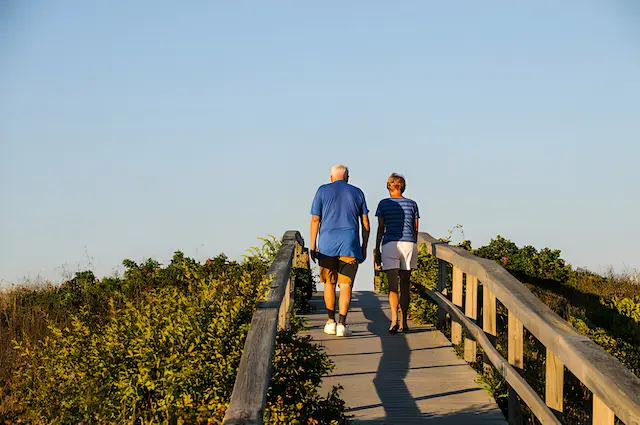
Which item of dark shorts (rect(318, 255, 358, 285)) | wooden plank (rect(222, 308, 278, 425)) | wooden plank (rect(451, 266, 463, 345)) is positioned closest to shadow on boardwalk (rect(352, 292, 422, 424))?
wooden plank (rect(451, 266, 463, 345))

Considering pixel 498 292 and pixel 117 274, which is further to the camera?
pixel 117 274

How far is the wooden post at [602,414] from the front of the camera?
480cm

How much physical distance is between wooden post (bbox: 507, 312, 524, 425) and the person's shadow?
2.39ft

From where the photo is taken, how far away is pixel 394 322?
10914mm

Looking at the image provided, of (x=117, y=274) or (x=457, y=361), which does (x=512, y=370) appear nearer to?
(x=457, y=361)

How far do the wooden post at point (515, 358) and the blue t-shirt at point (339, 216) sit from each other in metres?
3.43

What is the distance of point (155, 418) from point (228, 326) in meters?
0.77

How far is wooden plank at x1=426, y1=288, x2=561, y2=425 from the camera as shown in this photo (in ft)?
19.7

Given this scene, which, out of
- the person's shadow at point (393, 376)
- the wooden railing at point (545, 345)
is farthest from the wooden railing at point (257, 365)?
the wooden railing at point (545, 345)

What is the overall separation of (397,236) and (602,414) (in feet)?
19.3

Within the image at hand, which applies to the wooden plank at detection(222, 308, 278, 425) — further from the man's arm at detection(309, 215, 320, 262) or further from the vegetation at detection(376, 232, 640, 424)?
the man's arm at detection(309, 215, 320, 262)

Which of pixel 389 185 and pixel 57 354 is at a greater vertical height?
pixel 389 185

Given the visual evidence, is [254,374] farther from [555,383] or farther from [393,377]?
[393,377]

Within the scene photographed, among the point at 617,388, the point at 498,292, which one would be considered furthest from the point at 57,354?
the point at 617,388
